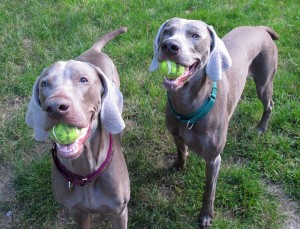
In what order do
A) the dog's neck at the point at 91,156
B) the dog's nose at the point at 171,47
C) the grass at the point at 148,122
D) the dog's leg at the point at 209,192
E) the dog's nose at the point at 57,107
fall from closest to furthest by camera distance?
the dog's nose at the point at 57,107 → the dog's neck at the point at 91,156 → the dog's nose at the point at 171,47 → the dog's leg at the point at 209,192 → the grass at the point at 148,122

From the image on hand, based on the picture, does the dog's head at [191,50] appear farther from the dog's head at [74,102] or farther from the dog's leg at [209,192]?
the dog's leg at [209,192]

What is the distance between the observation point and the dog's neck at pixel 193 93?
10.3 feet

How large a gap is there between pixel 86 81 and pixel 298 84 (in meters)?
3.01

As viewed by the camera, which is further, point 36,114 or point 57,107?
point 36,114

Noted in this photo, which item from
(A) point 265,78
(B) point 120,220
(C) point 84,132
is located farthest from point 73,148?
(A) point 265,78

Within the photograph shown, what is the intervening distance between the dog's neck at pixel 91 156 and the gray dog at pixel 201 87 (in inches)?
21.8

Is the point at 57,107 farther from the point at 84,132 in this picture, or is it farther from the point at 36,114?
the point at 36,114

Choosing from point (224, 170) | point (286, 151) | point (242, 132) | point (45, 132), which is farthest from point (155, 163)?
point (45, 132)

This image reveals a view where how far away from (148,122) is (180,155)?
69 centimetres

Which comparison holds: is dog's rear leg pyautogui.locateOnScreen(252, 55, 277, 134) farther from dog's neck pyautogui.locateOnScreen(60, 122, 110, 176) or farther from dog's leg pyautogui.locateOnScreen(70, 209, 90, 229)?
dog's leg pyautogui.locateOnScreen(70, 209, 90, 229)

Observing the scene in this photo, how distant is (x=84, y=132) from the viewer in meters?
2.55

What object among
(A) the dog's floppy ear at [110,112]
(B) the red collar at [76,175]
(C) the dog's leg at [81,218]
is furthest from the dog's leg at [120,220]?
(A) the dog's floppy ear at [110,112]

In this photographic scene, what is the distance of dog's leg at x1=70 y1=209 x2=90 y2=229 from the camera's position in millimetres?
3141

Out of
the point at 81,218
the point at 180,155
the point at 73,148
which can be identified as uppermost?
the point at 73,148
